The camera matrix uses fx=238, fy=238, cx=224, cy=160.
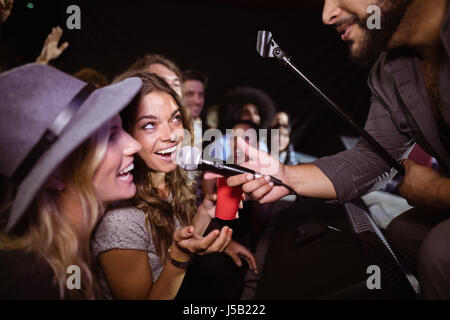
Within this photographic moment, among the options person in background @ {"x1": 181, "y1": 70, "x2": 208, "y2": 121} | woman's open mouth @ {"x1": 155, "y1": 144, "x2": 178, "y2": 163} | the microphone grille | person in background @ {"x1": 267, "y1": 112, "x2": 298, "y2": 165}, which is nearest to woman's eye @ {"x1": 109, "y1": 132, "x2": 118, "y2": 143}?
the microphone grille

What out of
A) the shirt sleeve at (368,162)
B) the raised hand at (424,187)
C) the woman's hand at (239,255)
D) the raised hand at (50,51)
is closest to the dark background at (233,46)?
the raised hand at (50,51)

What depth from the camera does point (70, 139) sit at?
0.76 metres

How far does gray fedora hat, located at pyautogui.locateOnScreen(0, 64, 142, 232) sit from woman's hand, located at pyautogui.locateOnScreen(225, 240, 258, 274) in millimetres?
1530

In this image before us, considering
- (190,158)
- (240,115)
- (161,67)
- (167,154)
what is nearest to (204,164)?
(190,158)

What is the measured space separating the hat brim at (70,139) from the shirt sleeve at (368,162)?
114 cm

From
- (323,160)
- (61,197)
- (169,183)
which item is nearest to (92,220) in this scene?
(61,197)

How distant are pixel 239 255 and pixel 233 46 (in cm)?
327

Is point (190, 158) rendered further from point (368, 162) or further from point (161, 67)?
point (161, 67)

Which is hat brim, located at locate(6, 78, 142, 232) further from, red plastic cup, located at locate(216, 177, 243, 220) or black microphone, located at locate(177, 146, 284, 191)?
red plastic cup, located at locate(216, 177, 243, 220)

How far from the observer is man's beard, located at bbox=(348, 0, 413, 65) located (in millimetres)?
1217

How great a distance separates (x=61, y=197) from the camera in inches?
38.4

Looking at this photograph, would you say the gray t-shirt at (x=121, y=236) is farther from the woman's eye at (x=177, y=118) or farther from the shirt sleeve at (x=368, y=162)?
the shirt sleeve at (x=368, y=162)

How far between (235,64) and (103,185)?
12.0 feet
